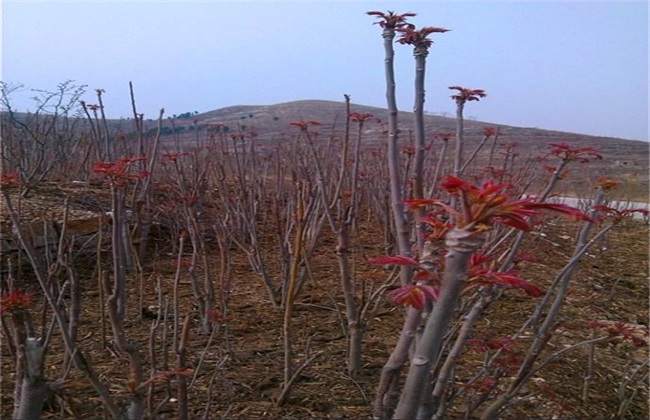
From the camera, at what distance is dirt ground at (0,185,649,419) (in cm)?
228

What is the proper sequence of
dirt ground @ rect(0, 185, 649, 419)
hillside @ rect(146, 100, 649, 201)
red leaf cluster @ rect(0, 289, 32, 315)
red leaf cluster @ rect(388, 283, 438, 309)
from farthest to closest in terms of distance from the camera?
hillside @ rect(146, 100, 649, 201) → dirt ground @ rect(0, 185, 649, 419) → red leaf cluster @ rect(0, 289, 32, 315) → red leaf cluster @ rect(388, 283, 438, 309)

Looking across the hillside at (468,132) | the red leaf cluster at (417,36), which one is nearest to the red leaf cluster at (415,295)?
the red leaf cluster at (417,36)

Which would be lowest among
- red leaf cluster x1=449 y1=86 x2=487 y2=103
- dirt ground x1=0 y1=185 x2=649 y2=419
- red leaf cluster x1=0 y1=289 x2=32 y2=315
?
dirt ground x1=0 y1=185 x2=649 y2=419

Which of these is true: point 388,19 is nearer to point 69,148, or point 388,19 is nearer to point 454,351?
point 454,351

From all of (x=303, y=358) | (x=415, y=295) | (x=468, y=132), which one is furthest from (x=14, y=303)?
(x=468, y=132)

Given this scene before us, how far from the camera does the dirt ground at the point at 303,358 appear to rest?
89.7 inches

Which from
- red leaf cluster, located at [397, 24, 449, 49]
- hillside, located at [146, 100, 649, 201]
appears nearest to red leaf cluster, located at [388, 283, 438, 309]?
red leaf cluster, located at [397, 24, 449, 49]

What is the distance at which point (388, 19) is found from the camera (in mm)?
1482

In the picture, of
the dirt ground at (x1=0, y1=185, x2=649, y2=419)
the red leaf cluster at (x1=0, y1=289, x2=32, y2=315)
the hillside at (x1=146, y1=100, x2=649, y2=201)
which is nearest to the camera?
the red leaf cluster at (x1=0, y1=289, x2=32, y2=315)

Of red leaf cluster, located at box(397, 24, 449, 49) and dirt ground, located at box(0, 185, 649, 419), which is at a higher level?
red leaf cluster, located at box(397, 24, 449, 49)

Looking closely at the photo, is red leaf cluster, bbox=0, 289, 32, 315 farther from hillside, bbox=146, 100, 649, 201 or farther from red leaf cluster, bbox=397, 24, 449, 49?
hillside, bbox=146, 100, 649, 201

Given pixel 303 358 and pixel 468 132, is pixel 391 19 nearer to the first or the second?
pixel 303 358

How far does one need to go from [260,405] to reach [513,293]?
2564mm

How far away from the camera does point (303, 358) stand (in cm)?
271
